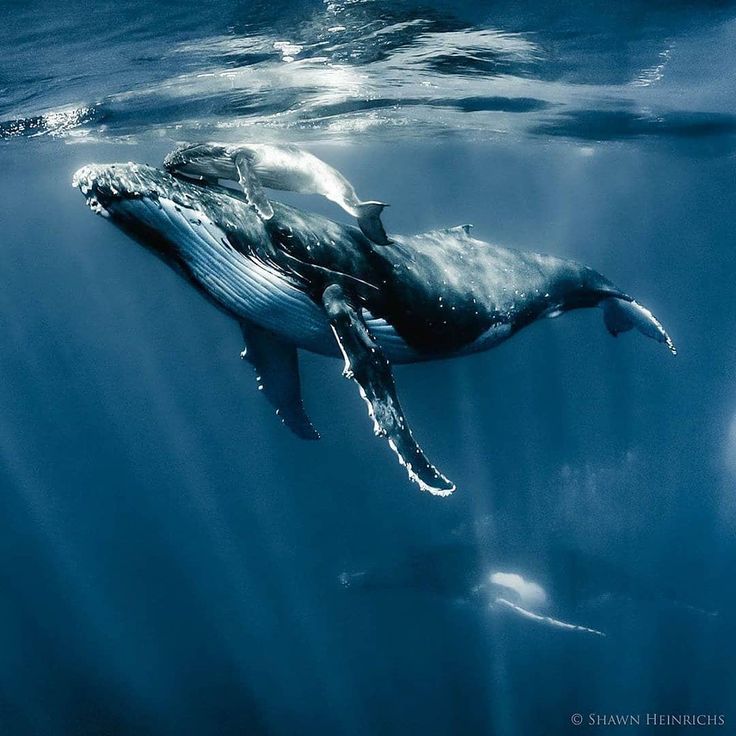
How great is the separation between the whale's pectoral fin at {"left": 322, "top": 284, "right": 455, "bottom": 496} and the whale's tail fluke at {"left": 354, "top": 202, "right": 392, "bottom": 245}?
0.62 metres

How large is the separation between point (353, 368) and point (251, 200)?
1.75m

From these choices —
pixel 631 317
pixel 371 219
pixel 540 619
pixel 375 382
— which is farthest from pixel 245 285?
pixel 540 619

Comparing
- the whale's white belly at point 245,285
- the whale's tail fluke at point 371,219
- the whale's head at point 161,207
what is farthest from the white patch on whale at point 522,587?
the whale's head at point 161,207

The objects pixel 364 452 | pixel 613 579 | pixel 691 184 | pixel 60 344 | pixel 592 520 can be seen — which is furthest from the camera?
pixel 60 344

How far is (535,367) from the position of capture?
3005 cm

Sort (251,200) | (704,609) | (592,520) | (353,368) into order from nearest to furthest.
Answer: (251,200) → (353,368) → (704,609) → (592,520)

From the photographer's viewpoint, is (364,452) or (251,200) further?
(364,452)

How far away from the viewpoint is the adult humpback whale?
5.38 m

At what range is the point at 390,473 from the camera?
77.5 feet

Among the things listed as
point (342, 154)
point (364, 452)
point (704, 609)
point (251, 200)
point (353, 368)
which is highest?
point (251, 200)

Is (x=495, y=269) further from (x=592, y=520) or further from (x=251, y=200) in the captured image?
(x=592, y=520)

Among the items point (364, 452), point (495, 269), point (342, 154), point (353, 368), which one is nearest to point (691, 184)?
point (342, 154)
